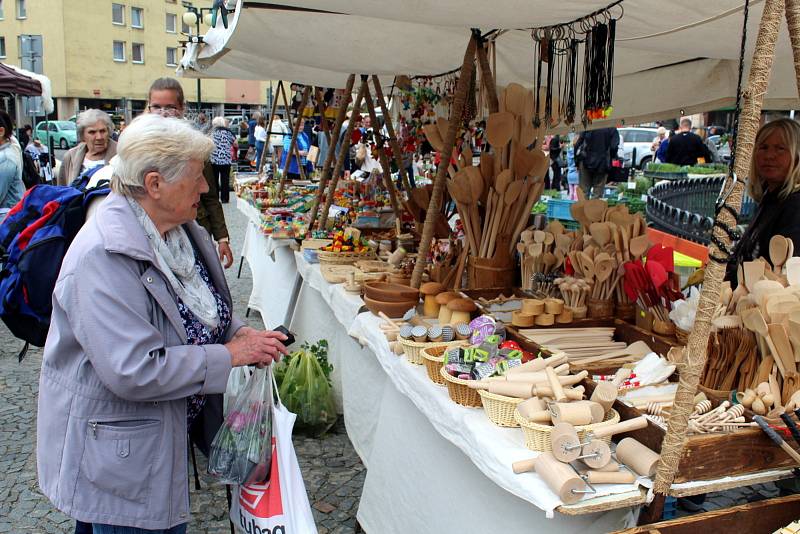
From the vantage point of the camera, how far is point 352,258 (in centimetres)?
351

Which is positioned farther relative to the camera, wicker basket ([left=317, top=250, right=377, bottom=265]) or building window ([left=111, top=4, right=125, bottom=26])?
building window ([left=111, top=4, right=125, bottom=26])

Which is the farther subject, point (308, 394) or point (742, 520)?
point (308, 394)

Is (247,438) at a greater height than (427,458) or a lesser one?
greater

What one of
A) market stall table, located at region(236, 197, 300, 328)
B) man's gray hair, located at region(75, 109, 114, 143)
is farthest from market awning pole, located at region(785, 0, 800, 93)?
market stall table, located at region(236, 197, 300, 328)

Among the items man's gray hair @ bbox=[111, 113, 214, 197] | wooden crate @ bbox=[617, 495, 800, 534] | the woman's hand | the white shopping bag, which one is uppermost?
Answer: man's gray hair @ bbox=[111, 113, 214, 197]

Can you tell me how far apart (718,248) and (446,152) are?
5.03 feet

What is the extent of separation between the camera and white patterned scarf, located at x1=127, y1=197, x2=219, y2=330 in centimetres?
153

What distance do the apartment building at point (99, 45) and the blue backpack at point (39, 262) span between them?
32900mm

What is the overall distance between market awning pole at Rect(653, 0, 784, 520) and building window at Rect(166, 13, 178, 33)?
40179mm

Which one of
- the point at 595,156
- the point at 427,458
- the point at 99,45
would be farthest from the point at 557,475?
the point at 99,45

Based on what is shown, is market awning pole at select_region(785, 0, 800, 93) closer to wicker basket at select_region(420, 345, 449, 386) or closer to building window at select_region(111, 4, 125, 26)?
wicker basket at select_region(420, 345, 449, 386)

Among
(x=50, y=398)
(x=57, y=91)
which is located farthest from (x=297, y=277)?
(x=57, y=91)

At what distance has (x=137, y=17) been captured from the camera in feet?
116

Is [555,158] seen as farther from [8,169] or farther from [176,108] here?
[176,108]
